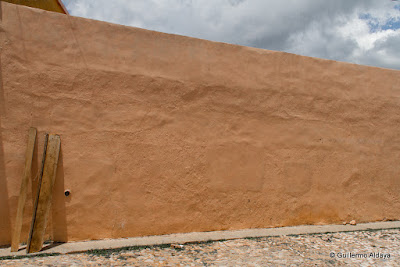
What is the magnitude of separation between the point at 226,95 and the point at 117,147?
146 centimetres

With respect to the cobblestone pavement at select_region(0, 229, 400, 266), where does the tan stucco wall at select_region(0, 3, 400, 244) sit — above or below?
above

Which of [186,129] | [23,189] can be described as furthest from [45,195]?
[186,129]

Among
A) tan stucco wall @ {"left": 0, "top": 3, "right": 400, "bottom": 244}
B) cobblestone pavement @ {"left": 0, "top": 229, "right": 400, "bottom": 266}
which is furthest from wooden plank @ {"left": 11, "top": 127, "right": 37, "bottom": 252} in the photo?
cobblestone pavement @ {"left": 0, "top": 229, "right": 400, "bottom": 266}

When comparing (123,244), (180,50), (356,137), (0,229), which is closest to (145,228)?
(123,244)

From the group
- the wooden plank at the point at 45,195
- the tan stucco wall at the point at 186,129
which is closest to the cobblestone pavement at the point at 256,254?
the wooden plank at the point at 45,195

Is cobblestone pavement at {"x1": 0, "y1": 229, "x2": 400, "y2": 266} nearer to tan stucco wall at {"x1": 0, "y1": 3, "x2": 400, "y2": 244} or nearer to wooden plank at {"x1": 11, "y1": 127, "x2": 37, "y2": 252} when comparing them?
wooden plank at {"x1": 11, "y1": 127, "x2": 37, "y2": 252}

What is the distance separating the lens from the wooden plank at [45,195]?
341cm

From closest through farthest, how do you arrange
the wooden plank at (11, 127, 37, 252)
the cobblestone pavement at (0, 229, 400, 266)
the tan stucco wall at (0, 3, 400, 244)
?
the cobblestone pavement at (0, 229, 400, 266) → the wooden plank at (11, 127, 37, 252) → the tan stucco wall at (0, 3, 400, 244)

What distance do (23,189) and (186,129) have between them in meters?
1.83

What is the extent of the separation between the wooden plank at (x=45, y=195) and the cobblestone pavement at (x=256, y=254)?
198mm

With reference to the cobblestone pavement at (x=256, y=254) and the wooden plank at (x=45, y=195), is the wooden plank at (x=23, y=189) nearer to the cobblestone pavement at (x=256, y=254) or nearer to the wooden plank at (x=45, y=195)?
the wooden plank at (x=45, y=195)

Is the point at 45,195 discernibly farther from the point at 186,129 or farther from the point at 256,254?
the point at 256,254

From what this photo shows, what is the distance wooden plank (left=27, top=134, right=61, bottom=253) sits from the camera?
134 inches

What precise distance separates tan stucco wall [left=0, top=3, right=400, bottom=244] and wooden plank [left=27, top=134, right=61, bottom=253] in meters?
0.11
